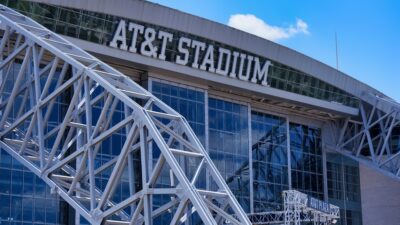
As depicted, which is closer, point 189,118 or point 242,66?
point 189,118

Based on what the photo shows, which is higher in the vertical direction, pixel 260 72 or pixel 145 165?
pixel 260 72

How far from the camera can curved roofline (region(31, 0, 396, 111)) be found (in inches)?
2100

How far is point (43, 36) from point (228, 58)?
24.1m

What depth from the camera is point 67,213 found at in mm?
50250

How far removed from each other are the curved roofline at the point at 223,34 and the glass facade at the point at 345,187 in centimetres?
592

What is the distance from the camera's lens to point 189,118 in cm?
5819

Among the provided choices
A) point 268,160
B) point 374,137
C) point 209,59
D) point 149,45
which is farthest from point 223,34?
point 374,137

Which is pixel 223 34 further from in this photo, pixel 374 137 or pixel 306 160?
pixel 374 137

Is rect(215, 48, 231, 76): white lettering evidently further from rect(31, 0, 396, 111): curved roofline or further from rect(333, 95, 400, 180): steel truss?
rect(333, 95, 400, 180): steel truss

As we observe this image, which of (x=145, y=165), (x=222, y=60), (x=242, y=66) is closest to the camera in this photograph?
(x=145, y=165)

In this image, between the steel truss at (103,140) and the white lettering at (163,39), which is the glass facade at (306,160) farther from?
the steel truss at (103,140)

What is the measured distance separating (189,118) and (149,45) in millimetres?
5836

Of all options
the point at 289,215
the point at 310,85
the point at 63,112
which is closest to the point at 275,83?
the point at 310,85

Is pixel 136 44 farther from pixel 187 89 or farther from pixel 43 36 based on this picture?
pixel 43 36
